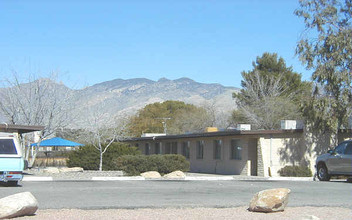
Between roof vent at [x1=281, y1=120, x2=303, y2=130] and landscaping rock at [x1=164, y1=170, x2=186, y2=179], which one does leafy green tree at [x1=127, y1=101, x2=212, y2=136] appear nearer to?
roof vent at [x1=281, y1=120, x2=303, y2=130]

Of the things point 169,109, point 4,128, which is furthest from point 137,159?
point 169,109

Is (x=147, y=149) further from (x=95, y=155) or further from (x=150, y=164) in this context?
(x=150, y=164)

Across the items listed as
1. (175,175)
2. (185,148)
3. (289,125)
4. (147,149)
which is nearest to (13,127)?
(175,175)

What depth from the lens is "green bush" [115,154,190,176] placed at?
27875mm

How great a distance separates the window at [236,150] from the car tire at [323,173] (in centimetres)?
711

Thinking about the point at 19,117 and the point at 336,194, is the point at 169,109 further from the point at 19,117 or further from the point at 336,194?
the point at 336,194

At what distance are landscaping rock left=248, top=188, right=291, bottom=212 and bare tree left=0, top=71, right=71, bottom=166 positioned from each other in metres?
26.1

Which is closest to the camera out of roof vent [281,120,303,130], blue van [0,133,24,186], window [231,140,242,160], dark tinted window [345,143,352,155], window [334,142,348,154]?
blue van [0,133,24,186]

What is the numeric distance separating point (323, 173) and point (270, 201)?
43.0 feet

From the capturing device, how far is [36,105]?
3547 cm

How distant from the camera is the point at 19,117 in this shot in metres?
35.6

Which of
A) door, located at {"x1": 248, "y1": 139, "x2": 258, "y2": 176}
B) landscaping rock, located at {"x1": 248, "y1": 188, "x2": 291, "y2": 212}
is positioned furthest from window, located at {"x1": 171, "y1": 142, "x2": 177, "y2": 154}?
landscaping rock, located at {"x1": 248, "y1": 188, "x2": 291, "y2": 212}

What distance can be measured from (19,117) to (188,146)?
1167 centimetres

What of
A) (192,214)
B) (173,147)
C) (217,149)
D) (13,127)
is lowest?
(192,214)
